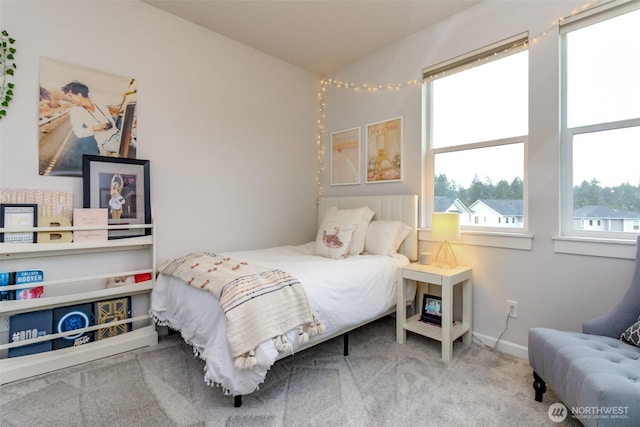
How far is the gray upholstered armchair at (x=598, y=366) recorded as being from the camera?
1139 mm

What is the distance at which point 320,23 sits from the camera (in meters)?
2.75

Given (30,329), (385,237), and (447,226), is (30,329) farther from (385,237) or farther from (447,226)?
(447,226)

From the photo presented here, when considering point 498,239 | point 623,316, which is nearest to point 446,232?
point 498,239

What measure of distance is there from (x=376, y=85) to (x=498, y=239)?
1.96m

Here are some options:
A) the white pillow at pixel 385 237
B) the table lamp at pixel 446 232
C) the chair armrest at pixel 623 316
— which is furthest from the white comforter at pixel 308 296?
the chair armrest at pixel 623 316

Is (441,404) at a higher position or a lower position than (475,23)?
lower

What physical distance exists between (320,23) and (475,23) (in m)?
1.32

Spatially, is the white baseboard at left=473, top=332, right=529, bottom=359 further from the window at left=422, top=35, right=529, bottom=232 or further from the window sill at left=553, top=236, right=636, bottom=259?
the window at left=422, top=35, right=529, bottom=232

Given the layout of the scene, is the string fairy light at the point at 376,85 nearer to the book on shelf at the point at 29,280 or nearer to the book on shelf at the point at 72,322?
the book on shelf at the point at 72,322

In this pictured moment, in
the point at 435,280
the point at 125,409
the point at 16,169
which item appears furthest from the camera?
the point at 435,280

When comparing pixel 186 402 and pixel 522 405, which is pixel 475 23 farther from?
pixel 186 402

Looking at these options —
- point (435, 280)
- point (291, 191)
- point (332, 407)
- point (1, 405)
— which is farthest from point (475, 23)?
point (1, 405)

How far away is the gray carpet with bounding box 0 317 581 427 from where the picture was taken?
60.2 inches

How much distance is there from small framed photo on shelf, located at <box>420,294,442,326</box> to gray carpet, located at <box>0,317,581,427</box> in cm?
27
